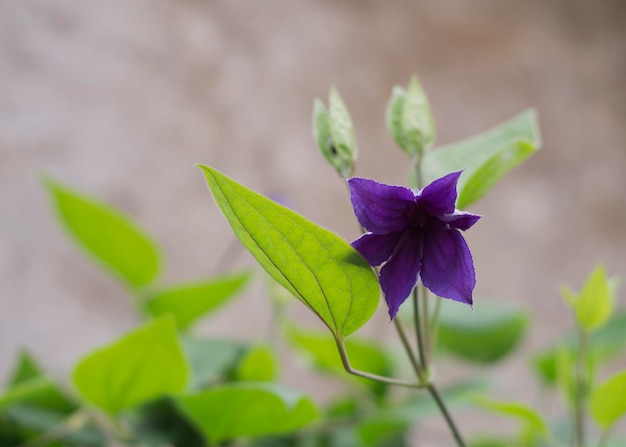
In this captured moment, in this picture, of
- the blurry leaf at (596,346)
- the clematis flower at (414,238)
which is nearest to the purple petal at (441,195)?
the clematis flower at (414,238)

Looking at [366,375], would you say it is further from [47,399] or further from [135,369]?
[47,399]

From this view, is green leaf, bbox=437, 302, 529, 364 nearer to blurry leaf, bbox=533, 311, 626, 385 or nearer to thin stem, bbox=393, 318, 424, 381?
blurry leaf, bbox=533, 311, 626, 385

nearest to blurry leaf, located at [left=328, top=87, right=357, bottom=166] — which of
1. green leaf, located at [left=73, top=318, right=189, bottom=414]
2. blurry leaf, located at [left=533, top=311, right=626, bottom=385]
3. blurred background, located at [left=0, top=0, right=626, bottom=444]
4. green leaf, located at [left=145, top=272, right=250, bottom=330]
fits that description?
green leaf, located at [left=73, top=318, right=189, bottom=414]

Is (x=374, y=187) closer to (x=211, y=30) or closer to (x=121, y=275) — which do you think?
(x=121, y=275)

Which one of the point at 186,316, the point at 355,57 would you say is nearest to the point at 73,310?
the point at 186,316

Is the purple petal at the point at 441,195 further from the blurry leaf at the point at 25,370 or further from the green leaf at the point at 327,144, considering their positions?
the blurry leaf at the point at 25,370
